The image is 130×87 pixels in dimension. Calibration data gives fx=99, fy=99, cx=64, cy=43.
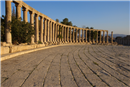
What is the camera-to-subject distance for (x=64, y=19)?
57.9 metres

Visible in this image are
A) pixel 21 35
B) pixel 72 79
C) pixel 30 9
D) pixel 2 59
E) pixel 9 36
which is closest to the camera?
pixel 72 79

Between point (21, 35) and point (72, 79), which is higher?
point (21, 35)

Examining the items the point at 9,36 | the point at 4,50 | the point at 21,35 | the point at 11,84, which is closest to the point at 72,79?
the point at 11,84

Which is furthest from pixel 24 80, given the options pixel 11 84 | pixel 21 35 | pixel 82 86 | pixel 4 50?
pixel 21 35

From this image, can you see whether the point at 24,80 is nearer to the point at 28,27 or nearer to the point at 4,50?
the point at 4,50

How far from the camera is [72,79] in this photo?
3.66m

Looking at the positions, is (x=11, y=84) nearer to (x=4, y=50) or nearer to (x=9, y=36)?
(x=4, y=50)

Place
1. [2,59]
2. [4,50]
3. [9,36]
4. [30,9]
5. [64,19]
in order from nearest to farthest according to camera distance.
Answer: [2,59] < [4,50] < [9,36] < [30,9] < [64,19]

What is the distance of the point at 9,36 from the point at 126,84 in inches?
574

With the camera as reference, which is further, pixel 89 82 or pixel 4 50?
pixel 4 50

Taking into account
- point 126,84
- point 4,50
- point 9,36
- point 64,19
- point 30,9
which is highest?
point 64,19

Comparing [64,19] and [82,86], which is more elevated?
[64,19]

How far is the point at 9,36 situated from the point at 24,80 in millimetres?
12301

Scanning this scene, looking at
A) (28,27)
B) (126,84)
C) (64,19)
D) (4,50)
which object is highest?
(64,19)
